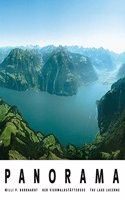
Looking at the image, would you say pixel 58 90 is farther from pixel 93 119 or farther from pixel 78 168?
pixel 78 168

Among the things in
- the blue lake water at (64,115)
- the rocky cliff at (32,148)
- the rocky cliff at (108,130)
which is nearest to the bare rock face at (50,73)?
the blue lake water at (64,115)

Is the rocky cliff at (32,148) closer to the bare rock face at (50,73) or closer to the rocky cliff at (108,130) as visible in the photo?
the rocky cliff at (108,130)

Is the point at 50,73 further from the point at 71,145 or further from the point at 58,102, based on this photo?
the point at 71,145

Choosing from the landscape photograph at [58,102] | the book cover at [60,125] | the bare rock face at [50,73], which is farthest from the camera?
the bare rock face at [50,73]

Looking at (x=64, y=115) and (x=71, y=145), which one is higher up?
(x=64, y=115)

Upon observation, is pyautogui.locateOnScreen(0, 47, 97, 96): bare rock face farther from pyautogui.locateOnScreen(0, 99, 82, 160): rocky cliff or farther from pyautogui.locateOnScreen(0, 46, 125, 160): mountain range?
pyautogui.locateOnScreen(0, 99, 82, 160): rocky cliff

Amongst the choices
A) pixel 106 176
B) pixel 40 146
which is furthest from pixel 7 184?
pixel 40 146

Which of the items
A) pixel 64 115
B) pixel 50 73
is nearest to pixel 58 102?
pixel 64 115

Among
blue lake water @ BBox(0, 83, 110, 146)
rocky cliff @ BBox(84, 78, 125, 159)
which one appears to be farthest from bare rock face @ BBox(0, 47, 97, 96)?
rocky cliff @ BBox(84, 78, 125, 159)
